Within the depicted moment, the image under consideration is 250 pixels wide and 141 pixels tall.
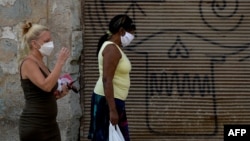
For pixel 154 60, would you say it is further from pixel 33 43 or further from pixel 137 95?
pixel 33 43

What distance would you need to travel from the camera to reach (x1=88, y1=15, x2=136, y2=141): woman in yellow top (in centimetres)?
489

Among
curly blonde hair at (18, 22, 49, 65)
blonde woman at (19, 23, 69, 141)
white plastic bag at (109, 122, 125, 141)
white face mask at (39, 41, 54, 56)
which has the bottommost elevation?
white plastic bag at (109, 122, 125, 141)

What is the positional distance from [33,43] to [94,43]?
2.10 m

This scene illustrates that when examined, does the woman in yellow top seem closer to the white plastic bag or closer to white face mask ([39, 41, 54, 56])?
the white plastic bag

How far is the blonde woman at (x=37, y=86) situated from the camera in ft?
14.2

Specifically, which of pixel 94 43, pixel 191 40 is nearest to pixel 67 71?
pixel 94 43

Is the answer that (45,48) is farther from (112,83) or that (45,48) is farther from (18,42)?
(18,42)

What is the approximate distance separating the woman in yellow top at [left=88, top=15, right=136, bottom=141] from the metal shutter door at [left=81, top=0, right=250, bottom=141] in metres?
1.38

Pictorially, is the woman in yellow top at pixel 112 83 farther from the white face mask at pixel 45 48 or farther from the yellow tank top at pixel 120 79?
the white face mask at pixel 45 48

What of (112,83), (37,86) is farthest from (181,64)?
(37,86)

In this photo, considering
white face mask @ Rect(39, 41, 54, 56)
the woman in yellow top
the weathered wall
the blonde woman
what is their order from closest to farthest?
the blonde woman
white face mask @ Rect(39, 41, 54, 56)
the woman in yellow top
the weathered wall

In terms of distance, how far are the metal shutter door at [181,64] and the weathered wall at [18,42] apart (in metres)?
0.14

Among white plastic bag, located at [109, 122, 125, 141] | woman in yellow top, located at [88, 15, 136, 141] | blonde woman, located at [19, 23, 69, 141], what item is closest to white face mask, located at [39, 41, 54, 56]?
blonde woman, located at [19, 23, 69, 141]

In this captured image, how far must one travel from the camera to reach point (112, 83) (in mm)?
4898
